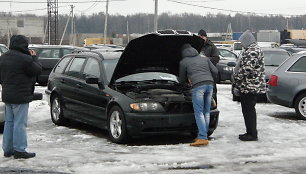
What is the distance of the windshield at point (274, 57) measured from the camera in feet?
53.1

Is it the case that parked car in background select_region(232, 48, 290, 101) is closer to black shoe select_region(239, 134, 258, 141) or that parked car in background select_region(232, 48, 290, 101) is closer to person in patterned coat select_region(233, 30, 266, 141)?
person in patterned coat select_region(233, 30, 266, 141)

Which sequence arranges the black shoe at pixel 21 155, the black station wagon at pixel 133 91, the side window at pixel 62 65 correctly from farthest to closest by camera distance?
the side window at pixel 62 65 → the black station wagon at pixel 133 91 → the black shoe at pixel 21 155

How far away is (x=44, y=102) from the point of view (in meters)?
14.6

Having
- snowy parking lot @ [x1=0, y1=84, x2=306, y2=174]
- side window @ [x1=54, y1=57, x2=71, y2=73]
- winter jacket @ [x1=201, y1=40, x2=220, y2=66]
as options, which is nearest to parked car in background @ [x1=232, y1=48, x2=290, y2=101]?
snowy parking lot @ [x1=0, y1=84, x2=306, y2=174]

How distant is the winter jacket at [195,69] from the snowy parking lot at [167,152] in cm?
101

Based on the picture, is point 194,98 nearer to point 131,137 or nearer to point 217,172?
point 131,137

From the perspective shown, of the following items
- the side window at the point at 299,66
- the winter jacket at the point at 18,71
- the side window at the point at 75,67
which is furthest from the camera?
the side window at the point at 299,66

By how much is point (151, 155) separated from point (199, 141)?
1100 millimetres

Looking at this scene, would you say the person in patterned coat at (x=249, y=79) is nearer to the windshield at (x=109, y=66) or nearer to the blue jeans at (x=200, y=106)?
the blue jeans at (x=200, y=106)

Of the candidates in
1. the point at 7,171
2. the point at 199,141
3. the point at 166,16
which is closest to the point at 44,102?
the point at 199,141

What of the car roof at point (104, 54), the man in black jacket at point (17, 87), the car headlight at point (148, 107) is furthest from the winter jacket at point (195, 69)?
the man in black jacket at point (17, 87)

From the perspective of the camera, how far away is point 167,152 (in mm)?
8016

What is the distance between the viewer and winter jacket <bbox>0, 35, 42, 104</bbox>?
7.43m

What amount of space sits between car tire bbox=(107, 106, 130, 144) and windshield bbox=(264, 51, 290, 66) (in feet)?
A: 26.8
